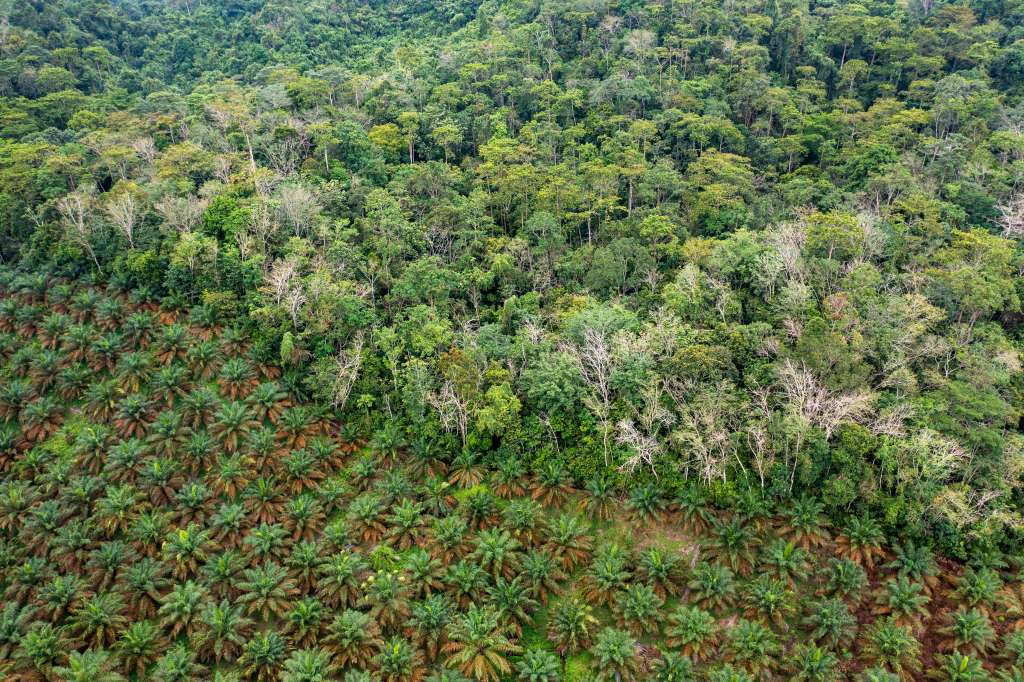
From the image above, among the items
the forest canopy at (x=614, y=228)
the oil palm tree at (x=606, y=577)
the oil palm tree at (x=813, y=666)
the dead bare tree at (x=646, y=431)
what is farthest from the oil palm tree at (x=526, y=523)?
the oil palm tree at (x=813, y=666)

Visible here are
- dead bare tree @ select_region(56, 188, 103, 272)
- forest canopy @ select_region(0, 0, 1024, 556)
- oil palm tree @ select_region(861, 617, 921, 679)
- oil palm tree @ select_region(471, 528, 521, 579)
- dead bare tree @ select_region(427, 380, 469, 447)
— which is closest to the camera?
oil palm tree @ select_region(861, 617, 921, 679)

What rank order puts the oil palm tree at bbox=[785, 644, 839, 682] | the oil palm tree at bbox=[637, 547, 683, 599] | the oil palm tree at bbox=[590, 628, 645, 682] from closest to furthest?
the oil palm tree at bbox=[785, 644, 839, 682] < the oil palm tree at bbox=[590, 628, 645, 682] < the oil palm tree at bbox=[637, 547, 683, 599]

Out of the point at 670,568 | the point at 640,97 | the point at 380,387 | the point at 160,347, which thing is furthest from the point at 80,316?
the point at 640,97

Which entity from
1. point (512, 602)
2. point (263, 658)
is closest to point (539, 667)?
point (512, 602)

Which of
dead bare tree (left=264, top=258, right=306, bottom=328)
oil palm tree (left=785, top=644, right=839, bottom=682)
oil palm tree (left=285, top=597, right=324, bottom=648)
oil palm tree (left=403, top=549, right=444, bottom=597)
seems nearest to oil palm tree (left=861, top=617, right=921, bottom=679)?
oil palm tree (left=785, top=644, right=839, bottom=682)

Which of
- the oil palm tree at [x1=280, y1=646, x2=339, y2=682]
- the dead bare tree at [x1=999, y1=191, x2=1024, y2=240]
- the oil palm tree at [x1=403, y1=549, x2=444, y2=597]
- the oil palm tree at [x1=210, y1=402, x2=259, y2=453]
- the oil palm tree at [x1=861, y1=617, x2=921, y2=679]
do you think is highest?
the dead bare tree at [x1=999, y1=191, x2=1024, y2=240]

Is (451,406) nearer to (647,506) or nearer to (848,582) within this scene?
(647,506)

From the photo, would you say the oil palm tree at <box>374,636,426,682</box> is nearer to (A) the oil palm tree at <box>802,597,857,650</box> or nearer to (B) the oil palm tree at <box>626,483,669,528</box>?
(B) the oil palm tree at <box>626,483,669,528</box>
